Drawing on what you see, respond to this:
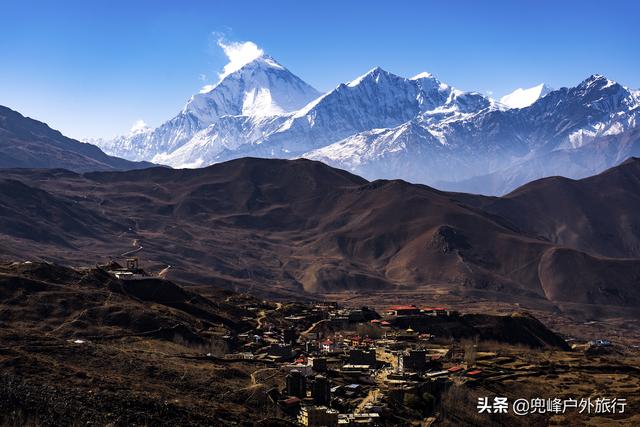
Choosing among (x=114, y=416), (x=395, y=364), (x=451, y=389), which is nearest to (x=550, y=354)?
(x=395, y=364)

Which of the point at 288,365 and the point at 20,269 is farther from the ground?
the point at 20,269

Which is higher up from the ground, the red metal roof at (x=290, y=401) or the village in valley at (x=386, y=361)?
the village in valley at (x=386, y=361)

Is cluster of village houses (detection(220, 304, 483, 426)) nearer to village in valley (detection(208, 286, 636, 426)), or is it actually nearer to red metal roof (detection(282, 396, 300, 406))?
red metal roof (detection(282, 396, 300, 406))

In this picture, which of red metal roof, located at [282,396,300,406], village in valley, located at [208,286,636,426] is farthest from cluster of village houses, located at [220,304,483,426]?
village in valley, located at [208,286,636,426]

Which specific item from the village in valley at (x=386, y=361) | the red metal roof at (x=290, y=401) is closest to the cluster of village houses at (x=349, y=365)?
the red metal roof at (x=290, y=401)

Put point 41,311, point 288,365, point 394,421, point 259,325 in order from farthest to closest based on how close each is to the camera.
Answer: point 259,325, point 41,311, point 288,365, point 394,421

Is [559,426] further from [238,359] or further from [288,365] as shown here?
[238,359]

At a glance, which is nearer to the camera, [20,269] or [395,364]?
[395,364]

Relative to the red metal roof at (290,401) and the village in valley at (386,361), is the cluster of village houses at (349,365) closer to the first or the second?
the red metal roof at (290,401)

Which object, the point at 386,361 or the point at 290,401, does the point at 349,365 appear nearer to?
the point at 386,361
